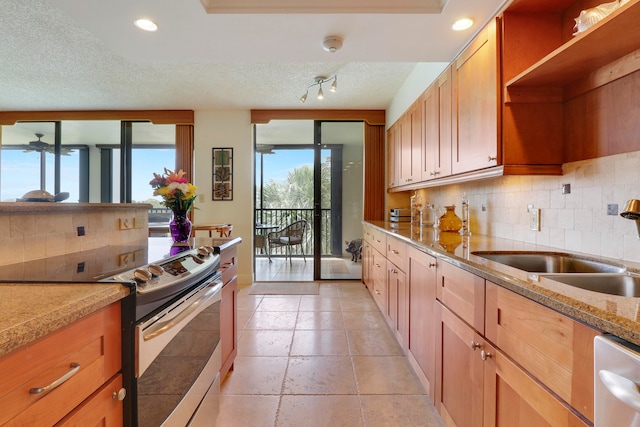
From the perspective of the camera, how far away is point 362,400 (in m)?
1.83

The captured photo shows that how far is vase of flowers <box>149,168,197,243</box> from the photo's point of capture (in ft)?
6.37

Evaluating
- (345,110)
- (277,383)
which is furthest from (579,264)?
(345,110)

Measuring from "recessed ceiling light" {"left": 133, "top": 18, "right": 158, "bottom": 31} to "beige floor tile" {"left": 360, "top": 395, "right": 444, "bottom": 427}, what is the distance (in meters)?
2.65

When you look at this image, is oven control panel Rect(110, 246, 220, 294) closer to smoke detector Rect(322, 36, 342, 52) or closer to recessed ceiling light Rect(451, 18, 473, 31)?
smoke detector Rect(322, 36, 342, 52)

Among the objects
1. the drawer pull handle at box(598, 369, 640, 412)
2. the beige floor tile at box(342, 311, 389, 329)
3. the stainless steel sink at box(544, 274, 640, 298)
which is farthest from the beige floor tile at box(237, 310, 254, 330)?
the drawer pull handle at box(598, 369, 640, 412)

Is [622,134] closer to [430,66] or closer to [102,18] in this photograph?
[430,66]

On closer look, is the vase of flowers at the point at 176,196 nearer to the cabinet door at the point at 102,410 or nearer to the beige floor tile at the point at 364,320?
the cabinet door at the point at 102,410

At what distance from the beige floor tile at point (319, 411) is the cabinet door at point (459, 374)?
A: 485 millimetres

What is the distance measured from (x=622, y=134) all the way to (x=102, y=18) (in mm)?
2770

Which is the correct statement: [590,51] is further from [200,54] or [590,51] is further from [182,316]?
[200,54]

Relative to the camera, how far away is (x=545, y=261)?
1.50 m

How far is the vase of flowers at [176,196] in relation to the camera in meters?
1.94

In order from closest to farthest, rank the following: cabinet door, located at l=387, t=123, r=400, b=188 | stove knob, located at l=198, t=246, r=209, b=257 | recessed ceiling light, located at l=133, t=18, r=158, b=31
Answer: stove knob, located at l=198, t=246, r=209, b=257 < recessed ceiling light, located at l=133, t=18, r=158, b=31 < cabinet door, located at l=387, t=123, r=400, b=188

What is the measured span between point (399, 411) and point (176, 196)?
6.20ft
